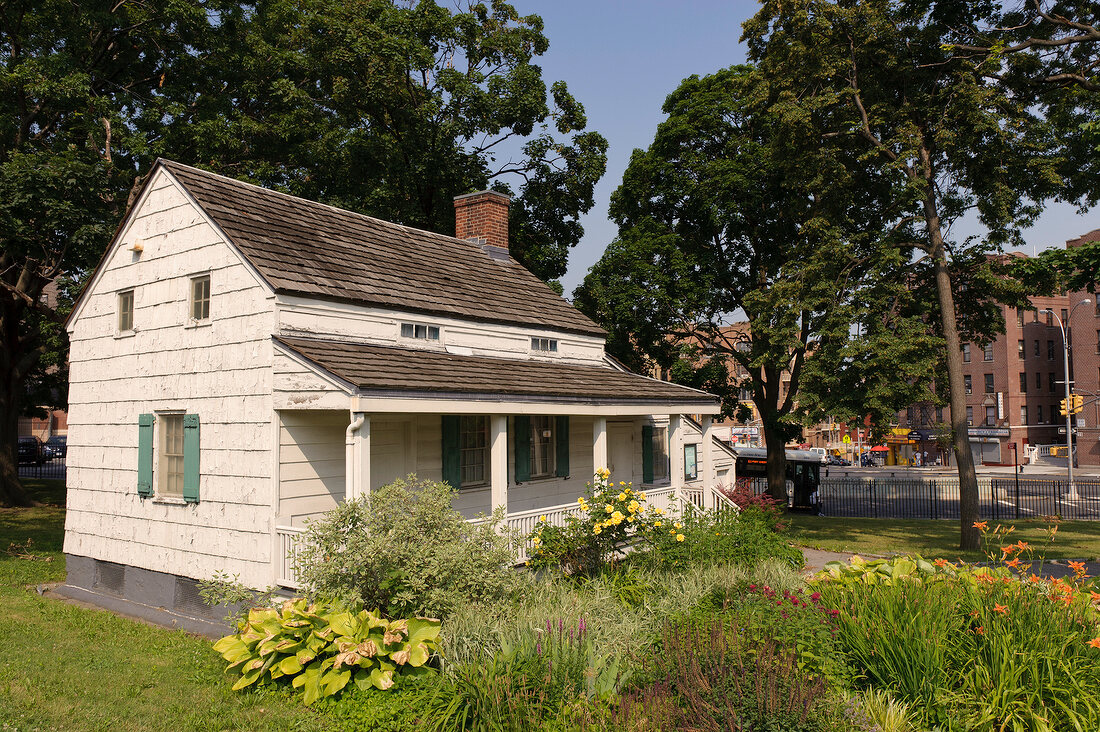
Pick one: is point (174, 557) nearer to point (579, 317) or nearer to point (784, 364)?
point (579, 317)

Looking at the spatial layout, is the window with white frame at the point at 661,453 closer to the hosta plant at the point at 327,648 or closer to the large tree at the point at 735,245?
the large tree at the point at 735,245

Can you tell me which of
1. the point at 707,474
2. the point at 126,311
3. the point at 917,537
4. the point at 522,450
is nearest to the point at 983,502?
the point at 917,537

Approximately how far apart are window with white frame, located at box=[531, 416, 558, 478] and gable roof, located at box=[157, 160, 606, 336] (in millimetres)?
2420

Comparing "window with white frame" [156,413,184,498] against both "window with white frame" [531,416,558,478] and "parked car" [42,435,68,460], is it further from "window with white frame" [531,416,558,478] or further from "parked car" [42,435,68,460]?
"parked car" [42,435,68,460]

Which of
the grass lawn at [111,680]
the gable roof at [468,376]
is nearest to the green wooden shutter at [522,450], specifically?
the gable roof at [468,376]

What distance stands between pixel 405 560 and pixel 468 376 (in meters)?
4.65

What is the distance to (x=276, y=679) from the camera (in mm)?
7363

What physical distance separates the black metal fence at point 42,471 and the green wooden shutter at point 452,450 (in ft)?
116

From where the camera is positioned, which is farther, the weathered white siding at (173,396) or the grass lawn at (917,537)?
the grass lawn at (917,537)

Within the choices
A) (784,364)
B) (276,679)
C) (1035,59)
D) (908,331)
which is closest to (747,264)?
(784,364)

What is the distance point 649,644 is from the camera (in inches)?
273

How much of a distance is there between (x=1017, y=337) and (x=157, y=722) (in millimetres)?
72398

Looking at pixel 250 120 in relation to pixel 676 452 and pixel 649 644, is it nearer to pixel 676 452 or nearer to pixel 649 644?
pixel 676 452

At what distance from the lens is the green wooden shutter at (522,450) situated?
14938mm
